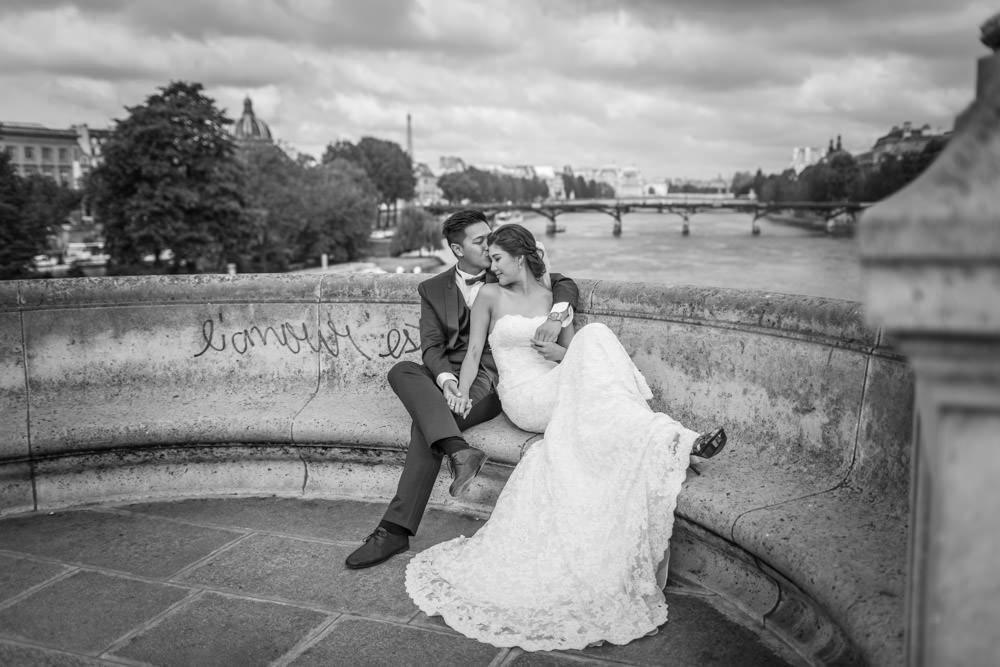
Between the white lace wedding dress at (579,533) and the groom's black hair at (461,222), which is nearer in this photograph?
the white lace wedding dress at (579,533)

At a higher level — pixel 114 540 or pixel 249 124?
pixel 249 124

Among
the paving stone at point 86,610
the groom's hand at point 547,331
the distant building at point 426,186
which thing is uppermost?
the distant building at point 426,186

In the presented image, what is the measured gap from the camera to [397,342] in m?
4.40

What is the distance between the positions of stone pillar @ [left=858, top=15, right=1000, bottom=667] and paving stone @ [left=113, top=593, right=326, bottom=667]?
200cm

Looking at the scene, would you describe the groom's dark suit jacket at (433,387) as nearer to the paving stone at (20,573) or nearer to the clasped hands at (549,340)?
the clasped hands at (549,340)

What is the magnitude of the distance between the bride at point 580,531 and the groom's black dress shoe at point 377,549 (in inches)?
5.3

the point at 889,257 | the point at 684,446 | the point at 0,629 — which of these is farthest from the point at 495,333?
the point at 889,257

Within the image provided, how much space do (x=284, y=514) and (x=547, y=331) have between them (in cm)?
142

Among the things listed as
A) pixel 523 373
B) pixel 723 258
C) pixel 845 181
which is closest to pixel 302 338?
pixel 523 373

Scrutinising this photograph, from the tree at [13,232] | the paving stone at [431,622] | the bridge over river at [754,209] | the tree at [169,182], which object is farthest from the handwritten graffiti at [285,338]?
the bridge over river at [754,209]

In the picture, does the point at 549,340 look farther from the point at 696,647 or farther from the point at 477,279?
the point at 696,647

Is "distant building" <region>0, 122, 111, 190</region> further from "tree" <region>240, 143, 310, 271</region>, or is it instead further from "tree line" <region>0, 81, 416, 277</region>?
"tree line" <region>0, 81, 416, 277</region>

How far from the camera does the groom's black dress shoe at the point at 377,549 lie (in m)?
3.05

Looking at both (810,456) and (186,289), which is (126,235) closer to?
(186,289)
